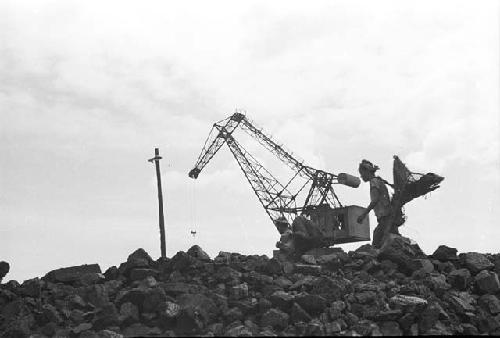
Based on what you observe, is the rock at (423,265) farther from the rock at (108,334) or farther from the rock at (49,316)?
the rock at (49,316)

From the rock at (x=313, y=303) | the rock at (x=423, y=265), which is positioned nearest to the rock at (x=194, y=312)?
the rock at (x=313, y=303)

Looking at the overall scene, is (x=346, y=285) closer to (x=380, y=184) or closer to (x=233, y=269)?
(x=233, y=269)

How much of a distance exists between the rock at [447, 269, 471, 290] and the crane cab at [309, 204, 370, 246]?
415 inches

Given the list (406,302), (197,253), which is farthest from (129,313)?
(406,302)

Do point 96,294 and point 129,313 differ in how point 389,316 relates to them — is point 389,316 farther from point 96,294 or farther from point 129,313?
point 96,294

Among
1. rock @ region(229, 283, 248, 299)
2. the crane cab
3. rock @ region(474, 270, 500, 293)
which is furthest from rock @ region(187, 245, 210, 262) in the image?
the crane cab

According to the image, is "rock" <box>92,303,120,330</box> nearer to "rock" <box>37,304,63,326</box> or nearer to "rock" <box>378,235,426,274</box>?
"rock" <box>37,304,63,326</box>

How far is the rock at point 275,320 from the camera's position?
10969mm

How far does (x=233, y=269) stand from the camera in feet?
46.3

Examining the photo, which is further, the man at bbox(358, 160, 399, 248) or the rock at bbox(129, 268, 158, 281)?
the man at bbox(358, 160, 399, 248)

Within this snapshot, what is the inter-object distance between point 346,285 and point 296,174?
22424mm

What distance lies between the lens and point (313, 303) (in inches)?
451

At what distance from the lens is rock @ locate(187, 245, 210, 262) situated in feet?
50.0

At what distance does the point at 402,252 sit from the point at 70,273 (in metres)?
8.28
